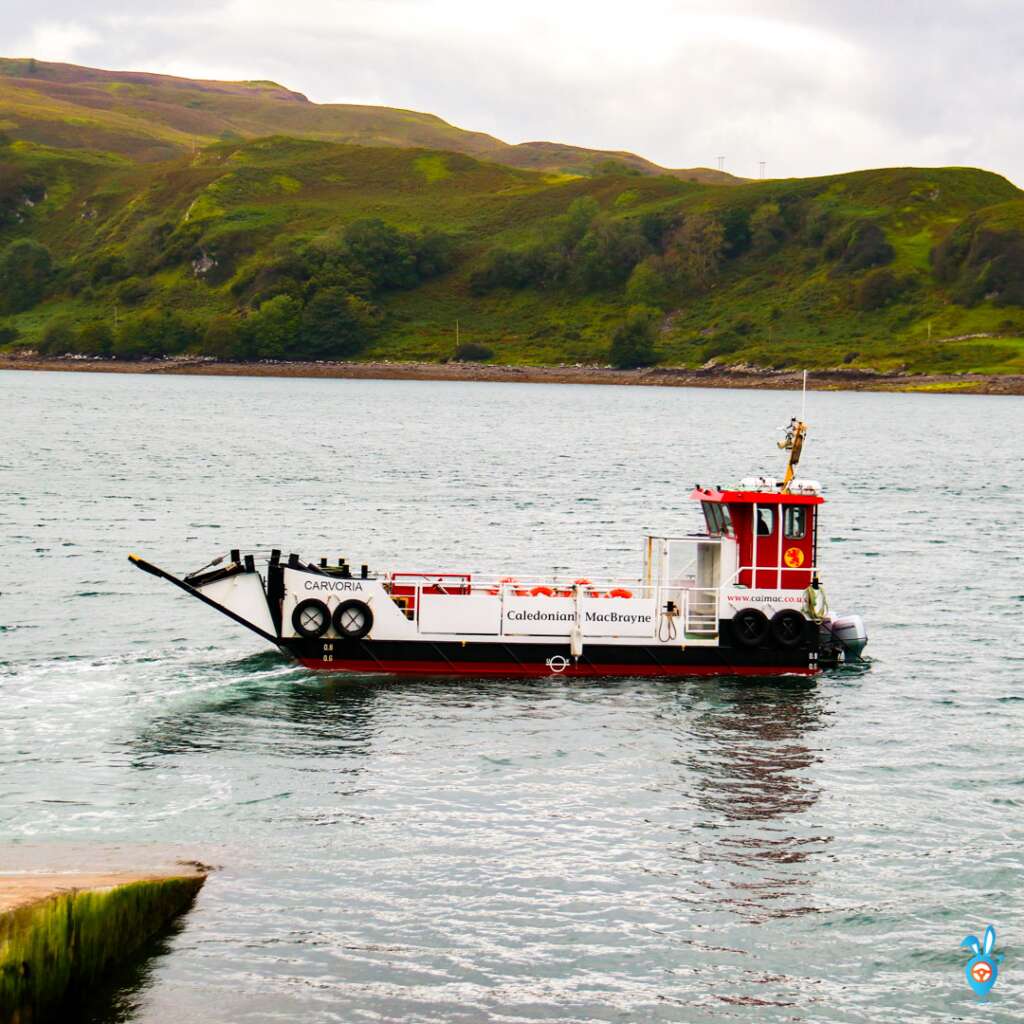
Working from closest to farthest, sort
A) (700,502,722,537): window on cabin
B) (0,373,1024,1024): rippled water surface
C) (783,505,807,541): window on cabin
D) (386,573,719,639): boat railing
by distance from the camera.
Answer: (0,373,1024,1024): rippled water surface → (386,573,719,639): boat railing → (783,505,807,541): window on cabin → (700,502,722,537): window on cabin

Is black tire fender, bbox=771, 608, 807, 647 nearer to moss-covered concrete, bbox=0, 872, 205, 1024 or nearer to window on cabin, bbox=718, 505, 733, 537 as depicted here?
window on cabin, bbox=718, 505, 733, 537

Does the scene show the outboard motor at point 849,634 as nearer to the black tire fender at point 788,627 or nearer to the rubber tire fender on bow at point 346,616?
the black tire fender at point 788,627

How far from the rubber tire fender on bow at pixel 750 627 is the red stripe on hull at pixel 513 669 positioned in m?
0.74

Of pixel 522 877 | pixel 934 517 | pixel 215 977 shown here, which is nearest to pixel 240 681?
pixel 522 877

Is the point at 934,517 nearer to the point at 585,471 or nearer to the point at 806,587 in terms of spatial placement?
the point at 585,471

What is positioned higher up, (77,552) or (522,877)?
(77,552)

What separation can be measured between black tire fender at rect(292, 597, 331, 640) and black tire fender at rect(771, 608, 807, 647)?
11.7 metres

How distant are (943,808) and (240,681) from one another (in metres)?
17.9

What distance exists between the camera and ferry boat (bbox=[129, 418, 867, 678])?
37062 millimetres

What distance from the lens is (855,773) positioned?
31.0m

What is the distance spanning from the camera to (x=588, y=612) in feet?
124

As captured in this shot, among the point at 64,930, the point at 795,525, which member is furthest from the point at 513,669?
the point at 64,930

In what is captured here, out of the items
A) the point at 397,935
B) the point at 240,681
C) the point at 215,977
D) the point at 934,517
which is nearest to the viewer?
the point at 215,977

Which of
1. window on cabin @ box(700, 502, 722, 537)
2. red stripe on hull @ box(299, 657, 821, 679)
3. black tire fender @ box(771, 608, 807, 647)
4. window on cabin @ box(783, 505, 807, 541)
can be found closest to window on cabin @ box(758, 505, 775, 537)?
window on cabin @ box(783, 505, 807, 541)
